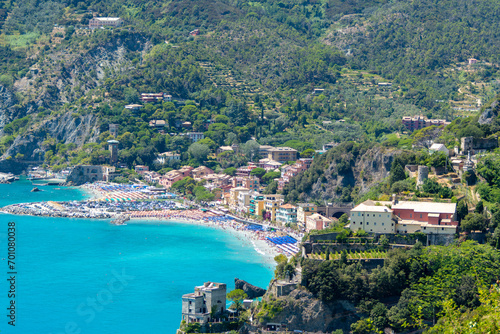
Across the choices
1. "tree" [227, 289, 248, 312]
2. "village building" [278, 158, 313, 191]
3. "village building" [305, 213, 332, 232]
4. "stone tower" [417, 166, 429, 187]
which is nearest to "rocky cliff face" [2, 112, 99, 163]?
Result: "village building" [278, 158, 313, 191]

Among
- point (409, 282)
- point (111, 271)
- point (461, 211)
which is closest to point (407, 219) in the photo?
point (461, 211)

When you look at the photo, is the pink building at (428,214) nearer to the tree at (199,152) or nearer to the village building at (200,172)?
the village building at (200,172)

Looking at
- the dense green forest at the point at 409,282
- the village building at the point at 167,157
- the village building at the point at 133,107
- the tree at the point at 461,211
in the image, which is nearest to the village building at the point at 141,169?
the village building at the point at 167,157

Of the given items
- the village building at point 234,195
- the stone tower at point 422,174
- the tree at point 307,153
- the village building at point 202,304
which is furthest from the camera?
the tree at point 307,153

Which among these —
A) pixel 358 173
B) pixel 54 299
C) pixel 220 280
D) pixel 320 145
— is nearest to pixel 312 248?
pixel 220 280

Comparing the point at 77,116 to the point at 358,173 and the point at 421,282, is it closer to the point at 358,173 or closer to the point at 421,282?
the point at 358,173

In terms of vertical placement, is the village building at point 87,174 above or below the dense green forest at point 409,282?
below

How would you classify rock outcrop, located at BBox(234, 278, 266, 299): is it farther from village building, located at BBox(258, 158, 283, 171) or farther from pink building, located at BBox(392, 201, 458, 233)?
village building, located at BBox(258, 158, 283, 171)
